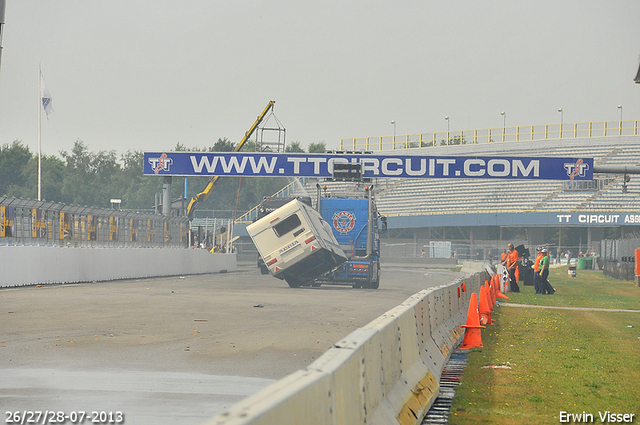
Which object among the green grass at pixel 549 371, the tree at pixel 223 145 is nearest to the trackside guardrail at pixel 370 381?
the green grass at pixel 549 371

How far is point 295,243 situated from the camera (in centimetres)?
A: 2691

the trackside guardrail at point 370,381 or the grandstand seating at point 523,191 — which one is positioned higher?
the grandstand seating at point 523,191

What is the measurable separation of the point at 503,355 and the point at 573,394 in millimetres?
3128

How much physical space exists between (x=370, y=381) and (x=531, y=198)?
7105 cm

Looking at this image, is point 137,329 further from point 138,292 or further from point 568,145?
point 568,145

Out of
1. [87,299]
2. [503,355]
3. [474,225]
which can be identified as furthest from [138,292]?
[474,225]

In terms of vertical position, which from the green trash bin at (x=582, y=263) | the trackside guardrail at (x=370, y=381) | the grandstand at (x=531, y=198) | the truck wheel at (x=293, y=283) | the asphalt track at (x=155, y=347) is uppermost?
the grandstand at (x=531, y=198)

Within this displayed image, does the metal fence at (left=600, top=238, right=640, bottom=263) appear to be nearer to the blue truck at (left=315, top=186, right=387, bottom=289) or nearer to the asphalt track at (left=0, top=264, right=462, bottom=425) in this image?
the blue truck at (left=315, top=186, right=387, bottom=289)

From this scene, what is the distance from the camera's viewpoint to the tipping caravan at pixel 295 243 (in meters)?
26.6

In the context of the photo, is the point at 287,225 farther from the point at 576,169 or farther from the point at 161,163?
the point at 576,169

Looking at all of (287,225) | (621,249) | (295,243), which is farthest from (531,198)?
(295,243)

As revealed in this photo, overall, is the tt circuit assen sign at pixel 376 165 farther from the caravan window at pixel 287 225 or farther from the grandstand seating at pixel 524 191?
the grandstand seating at pixel 524 191

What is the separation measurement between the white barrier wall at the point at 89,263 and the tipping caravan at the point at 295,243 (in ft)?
20.8

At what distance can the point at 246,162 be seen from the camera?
137 feet
